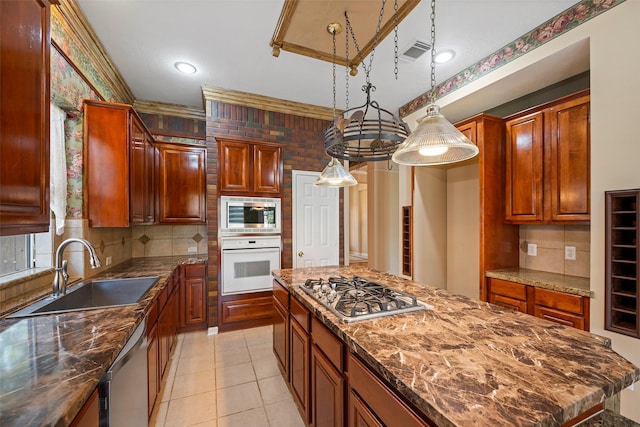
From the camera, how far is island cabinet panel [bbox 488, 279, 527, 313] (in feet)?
7.74

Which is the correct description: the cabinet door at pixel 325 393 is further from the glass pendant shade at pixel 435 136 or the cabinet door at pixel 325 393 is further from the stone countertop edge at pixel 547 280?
the stone countertop edge at pixel 547 280

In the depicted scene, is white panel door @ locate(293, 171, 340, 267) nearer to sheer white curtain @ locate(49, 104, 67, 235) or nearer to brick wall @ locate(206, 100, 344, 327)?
brick wall @ locate(206, 100, 344, 327)

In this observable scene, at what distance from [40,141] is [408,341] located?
183 cm

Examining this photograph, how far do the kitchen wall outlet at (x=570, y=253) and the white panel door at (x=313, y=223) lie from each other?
2618 mm

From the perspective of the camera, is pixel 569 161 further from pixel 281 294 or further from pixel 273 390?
pixel 273 390

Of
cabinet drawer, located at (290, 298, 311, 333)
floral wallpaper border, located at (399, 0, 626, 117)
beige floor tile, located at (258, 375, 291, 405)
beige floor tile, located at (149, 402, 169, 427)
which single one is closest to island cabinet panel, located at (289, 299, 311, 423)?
cabinet drawer, located at (290, 298, 311, 333)

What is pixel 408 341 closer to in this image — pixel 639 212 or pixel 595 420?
pixel 595 420

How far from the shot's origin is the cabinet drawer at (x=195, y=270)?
328cm

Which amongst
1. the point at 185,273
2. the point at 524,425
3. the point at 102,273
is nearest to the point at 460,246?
the point at 524,425

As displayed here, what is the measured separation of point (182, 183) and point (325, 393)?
320 cm

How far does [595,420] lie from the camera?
84 cm

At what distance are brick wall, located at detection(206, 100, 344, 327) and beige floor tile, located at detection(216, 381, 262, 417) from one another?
50.7 inches

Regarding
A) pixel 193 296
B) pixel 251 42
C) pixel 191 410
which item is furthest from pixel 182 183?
pixel 191 410

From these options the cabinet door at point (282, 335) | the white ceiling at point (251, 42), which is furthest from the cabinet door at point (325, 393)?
the white ceiling at point (251, 42)
